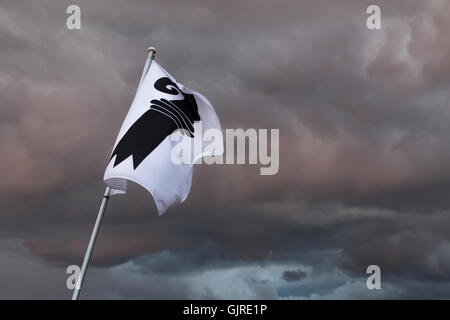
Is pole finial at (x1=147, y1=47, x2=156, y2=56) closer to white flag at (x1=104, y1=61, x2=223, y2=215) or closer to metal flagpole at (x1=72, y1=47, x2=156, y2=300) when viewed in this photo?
white flag at (x1=104, y1=61, x2=223, y2=215)

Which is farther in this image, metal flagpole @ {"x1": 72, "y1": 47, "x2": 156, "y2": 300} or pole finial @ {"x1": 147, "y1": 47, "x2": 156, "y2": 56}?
pole finial @ {"x1": 147, "y1": 47, "x2": 156, "y2": 56}

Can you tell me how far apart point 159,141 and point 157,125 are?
583mm

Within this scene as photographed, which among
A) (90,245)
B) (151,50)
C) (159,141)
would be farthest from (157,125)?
(90,245)

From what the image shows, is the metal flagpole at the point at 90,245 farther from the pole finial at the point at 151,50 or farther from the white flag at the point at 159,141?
the pole finial at the point at 151,50

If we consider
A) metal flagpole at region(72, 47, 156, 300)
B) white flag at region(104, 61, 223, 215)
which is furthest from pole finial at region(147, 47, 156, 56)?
metal flagpole at region(72, 47, 156, 300)

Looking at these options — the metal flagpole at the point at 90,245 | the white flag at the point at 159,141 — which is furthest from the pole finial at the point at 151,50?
the metal flagpole at the point at 90,245

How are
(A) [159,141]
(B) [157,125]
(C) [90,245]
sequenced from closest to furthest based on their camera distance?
1. (C) [90,245]
2. (A) [159,141]
3. (B) [157,125]

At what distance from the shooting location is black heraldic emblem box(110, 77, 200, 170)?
17031 millimetres

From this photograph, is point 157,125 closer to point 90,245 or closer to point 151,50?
point 151,50

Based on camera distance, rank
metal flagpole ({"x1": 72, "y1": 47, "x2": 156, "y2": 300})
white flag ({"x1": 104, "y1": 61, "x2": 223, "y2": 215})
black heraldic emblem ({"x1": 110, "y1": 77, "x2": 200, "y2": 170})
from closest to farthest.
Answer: metal flagpole ({"x1": 72, "y1": 47, "x2": 156, "y2": 300}) → white flag ({"x1": 104, "y1": 61, "x2": 223, "y2": 215}) → black heraldic emblem ({"x1": 110, "y1": 77, "x2": 200, "y2": 170})

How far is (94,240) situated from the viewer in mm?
15586

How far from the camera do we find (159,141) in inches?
690
